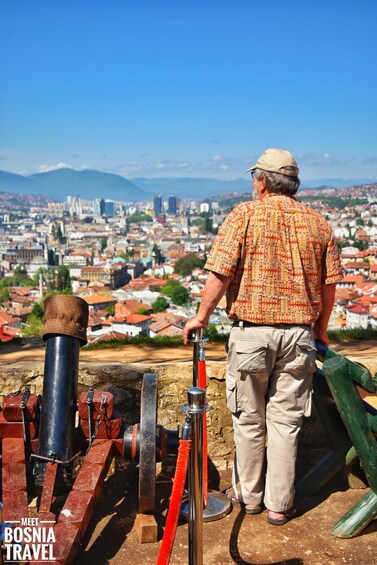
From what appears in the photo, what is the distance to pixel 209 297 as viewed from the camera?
228cm

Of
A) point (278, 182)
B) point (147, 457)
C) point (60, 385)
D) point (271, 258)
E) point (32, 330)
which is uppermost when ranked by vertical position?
point (278, 182)

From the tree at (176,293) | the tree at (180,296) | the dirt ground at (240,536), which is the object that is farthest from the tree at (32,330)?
the tree at (176,293)

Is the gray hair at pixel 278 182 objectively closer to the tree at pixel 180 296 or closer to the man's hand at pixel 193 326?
the man's hand at pixel 193 326

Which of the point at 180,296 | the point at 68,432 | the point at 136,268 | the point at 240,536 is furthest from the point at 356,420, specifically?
the point at 136,268

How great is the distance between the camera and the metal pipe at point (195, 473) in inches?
71.6

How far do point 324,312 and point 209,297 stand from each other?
0.48 metres

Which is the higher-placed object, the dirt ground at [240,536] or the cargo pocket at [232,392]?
the cargo pocket at [232,392]

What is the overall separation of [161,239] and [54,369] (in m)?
132

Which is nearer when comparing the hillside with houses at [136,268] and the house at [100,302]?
the hillside with houses at [136,268]

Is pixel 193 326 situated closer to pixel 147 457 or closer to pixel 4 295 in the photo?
pixel 147 457

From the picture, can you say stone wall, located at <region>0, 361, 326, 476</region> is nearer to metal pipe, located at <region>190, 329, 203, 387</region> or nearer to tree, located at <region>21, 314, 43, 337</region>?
metal pipe, located at <region>190, 329, 203, 387</region>

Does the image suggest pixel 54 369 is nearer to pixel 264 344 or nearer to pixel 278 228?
pixel 264 344

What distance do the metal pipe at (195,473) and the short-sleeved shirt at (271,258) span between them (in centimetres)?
56

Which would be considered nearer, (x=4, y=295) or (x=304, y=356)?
(x=304, y=356)
